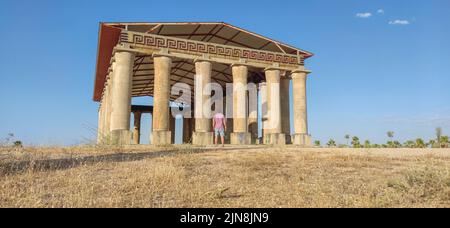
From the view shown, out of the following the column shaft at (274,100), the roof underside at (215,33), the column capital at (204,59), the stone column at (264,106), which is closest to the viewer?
the roof underside at (215,33)

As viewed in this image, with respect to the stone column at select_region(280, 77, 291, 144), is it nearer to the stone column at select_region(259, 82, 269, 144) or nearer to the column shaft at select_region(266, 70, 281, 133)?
the stone column at select_region(259, 82, 269, 144)

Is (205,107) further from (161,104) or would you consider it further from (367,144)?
(367,144)

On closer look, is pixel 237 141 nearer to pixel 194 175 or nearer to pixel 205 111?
pixel 205 111

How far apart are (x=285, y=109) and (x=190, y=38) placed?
8736 millimetres

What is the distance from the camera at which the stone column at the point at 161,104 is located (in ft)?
55.2

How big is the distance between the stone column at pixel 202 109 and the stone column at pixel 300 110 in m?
6.62

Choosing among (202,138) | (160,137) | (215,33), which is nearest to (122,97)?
(160,137)

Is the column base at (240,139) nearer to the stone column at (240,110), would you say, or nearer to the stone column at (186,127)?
the stone column at (240,110)

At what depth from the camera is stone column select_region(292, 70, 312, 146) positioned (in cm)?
2147

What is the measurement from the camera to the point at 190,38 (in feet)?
72.4

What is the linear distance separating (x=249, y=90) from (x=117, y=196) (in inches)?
984

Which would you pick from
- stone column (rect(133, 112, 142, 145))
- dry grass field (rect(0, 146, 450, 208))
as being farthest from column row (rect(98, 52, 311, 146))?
stone column (rect(133, 112, 142, 145))

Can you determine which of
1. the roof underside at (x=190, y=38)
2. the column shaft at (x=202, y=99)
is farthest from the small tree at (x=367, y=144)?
the column shaft at (x=202, y=99)

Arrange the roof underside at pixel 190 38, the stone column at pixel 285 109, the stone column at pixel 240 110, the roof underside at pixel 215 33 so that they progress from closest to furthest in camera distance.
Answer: the roof underside at pixel 215 33
the roof underside at pixel 190 38
the stone column at pixel 240 110
the stone column at pixel 285 109
